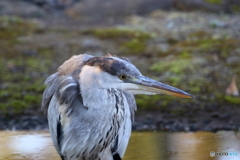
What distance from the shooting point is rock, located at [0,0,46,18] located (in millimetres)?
13180

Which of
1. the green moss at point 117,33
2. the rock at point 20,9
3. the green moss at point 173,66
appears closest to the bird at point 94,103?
the green moss at point 173,66

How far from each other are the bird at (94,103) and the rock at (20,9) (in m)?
7.89

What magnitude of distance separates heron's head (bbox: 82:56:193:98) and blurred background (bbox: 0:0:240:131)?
348 centimetres

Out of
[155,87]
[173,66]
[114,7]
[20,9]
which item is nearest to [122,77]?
[155,87]

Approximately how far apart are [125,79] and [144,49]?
6393 millimetres

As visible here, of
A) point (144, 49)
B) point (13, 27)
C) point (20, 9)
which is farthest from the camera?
point (20, 9)

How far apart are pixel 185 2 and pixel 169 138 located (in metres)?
7.00

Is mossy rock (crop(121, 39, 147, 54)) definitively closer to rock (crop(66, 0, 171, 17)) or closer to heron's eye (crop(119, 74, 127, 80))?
rock (crop(66, 0, 171, 17))

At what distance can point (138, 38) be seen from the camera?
11.4m

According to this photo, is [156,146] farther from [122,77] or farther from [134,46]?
[134,46]

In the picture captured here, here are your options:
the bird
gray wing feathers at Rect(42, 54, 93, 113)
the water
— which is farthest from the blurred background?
the bird

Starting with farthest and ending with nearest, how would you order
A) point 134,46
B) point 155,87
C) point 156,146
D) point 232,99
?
point 134,46
point 232,99
point 156,146
point 155,87

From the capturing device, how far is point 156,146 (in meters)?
6.51

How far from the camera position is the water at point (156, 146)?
599 cm
